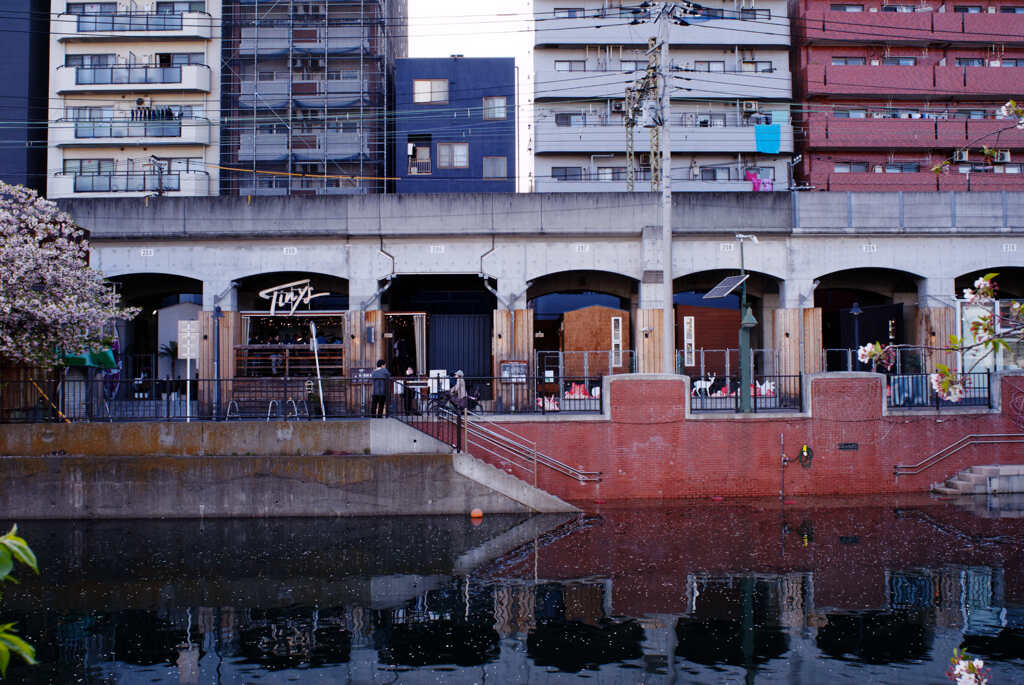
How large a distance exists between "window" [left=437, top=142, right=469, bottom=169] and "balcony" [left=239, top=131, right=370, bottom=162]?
3.72 m

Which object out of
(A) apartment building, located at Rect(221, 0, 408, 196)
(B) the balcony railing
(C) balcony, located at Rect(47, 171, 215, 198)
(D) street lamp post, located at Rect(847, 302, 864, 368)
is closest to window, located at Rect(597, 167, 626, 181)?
(A) apartment building, located at Rect(221, 0, 408, 196)

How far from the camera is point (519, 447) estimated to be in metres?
22.0

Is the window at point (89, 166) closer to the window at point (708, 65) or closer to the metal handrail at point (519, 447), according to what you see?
the window at point (708, 65)

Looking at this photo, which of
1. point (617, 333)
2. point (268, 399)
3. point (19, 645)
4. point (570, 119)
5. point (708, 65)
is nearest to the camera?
point (19, 645)

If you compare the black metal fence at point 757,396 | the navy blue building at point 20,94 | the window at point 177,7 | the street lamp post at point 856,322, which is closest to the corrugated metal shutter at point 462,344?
the black metal fence at point 757,396

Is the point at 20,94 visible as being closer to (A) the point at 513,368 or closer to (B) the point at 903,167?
(A) the point at 513,368

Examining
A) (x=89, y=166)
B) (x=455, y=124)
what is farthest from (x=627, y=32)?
(x=89, y=166)

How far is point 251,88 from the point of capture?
4416cm

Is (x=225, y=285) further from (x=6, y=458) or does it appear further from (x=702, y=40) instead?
(x=702, y=40)

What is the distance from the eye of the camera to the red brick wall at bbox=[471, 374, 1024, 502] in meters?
21.9

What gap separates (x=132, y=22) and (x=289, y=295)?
973 inches

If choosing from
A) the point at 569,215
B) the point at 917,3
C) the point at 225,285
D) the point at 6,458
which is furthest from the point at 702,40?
the point at 6,458

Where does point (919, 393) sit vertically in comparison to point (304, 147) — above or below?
below

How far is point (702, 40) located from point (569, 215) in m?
21.6
